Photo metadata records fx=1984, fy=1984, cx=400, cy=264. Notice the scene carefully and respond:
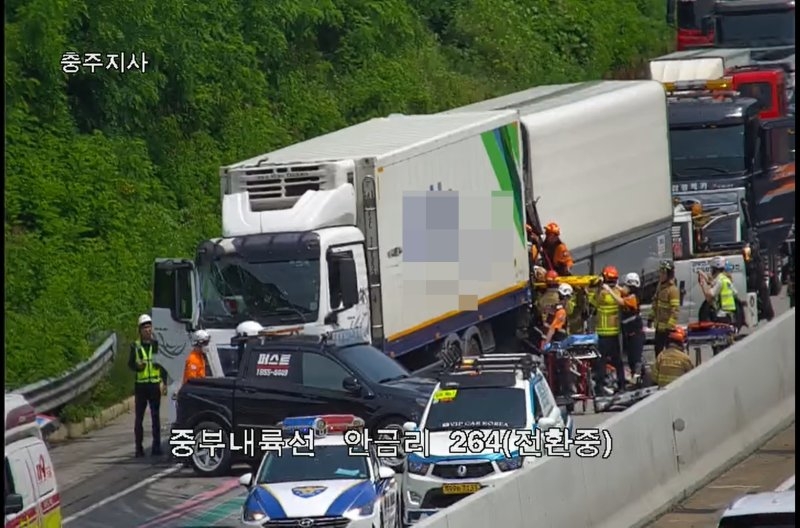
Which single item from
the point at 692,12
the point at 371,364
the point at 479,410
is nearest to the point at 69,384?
the point at 371,364

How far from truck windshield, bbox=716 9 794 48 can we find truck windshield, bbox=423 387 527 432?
99.6 ft

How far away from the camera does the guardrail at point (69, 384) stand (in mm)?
25875

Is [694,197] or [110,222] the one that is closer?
[110,222]

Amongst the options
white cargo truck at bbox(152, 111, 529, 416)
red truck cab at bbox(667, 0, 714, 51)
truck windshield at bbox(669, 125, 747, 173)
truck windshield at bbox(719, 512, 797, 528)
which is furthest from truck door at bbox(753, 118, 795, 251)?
truck windshield at bbox(719, 512, 797, 528)

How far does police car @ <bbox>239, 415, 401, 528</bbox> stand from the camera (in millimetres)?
17797

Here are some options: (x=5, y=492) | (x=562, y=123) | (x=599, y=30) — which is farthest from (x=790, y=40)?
(x=5, y=492)

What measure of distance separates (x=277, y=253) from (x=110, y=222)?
27.9ft

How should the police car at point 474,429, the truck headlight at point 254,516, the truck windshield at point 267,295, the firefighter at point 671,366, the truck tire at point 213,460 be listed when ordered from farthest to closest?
the truck windshield at point 267,295, the firefighter at point 671,366, the truck tire at point 213,460, the police car at point 474,429, the truck headlight at point 254,516

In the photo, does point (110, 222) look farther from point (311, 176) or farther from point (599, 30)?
point (599, 30)

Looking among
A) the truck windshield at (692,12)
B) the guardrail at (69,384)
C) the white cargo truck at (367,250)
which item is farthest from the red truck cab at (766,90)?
the guardrail at (69,384)

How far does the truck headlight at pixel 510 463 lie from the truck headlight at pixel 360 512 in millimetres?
1948

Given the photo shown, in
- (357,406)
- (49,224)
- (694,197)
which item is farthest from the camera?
(694,197)

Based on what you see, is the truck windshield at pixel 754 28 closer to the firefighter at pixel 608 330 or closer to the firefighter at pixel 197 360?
the firefighter at pixel 608 330

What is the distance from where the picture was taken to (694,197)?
117 ft
